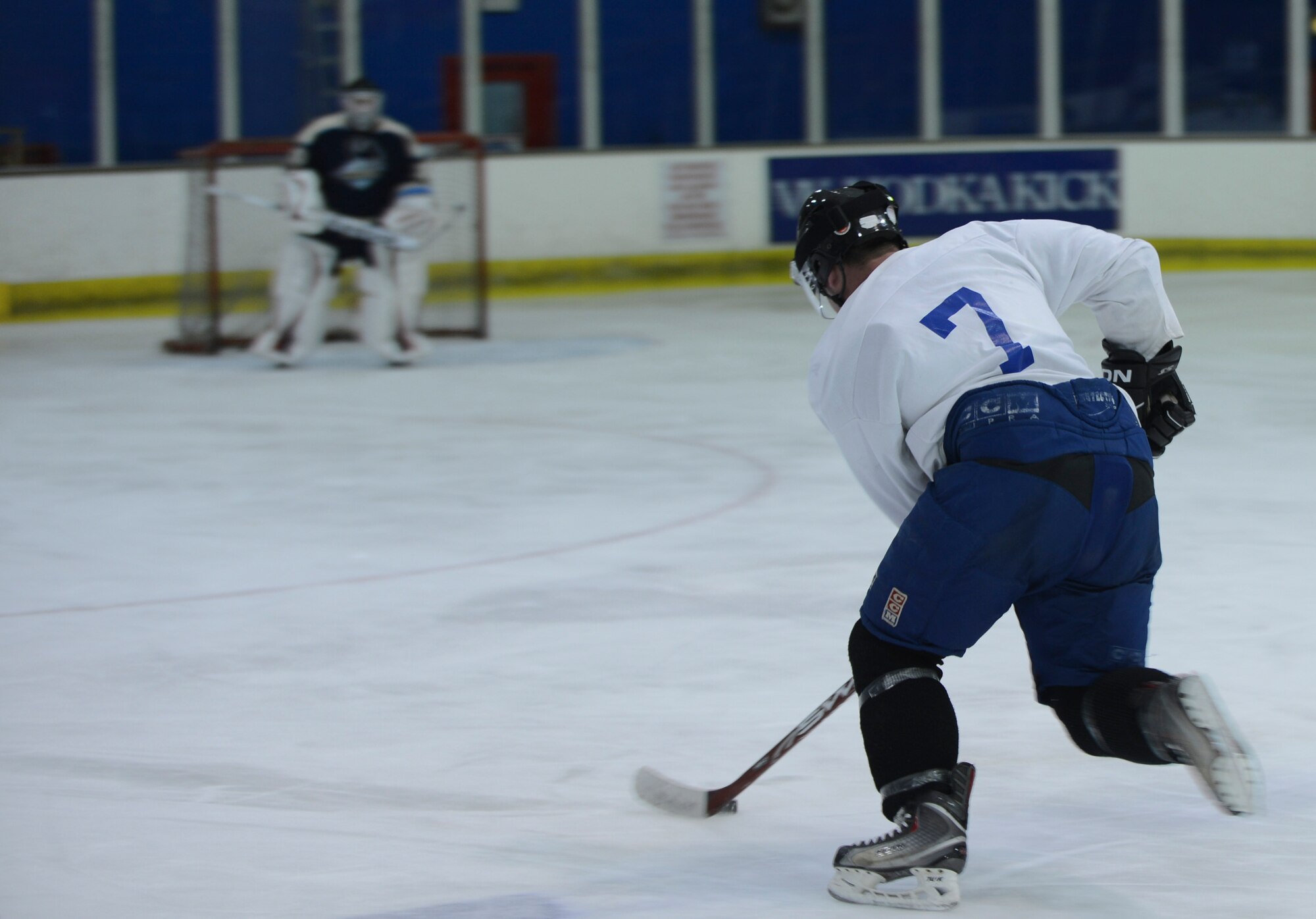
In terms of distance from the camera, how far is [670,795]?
2197 mm

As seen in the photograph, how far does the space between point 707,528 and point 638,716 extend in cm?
153

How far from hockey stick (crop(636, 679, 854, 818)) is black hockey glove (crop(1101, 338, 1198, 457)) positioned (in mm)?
521

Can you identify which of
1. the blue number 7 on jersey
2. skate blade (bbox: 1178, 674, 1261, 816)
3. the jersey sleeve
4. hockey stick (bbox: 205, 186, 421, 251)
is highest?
hockey stick (bbox: 205, 186, 421, 251)

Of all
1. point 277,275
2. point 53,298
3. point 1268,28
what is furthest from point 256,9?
point 1268,28

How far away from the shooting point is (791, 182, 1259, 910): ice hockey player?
1.81 m

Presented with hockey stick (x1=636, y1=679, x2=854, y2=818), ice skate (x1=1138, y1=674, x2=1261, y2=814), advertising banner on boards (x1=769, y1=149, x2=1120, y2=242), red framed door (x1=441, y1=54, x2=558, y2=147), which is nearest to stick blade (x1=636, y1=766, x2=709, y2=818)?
hockey stick (x1=636, y1=679, x2=854, y2=818)

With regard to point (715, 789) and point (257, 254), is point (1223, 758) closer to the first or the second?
point (715, 789)

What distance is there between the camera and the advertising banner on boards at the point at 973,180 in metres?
11.3

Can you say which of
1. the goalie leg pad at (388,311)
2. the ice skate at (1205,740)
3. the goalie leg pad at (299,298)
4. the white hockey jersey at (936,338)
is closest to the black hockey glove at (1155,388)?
the white hockey jersey at (936,338)

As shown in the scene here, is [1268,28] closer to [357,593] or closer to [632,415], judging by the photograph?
[632,415]

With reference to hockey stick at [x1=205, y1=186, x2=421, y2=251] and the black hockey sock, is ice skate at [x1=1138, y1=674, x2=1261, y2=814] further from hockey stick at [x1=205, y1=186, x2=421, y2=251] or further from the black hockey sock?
hockey stick at [x1=205, y1=186, x2=421, y2=251]

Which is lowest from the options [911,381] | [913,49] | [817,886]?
[817,886]

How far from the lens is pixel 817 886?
77.7 inches

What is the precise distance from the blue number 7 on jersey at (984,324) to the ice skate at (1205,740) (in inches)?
15.0
